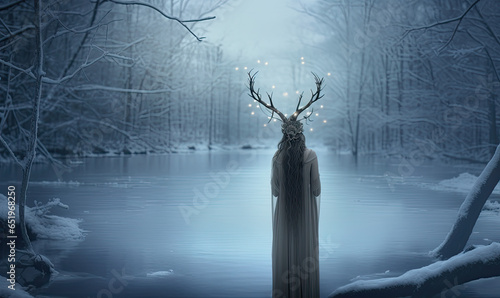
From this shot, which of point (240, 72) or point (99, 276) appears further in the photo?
point (240, 72)

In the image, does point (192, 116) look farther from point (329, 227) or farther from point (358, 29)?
point (329, 227)

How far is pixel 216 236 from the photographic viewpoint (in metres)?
12.0

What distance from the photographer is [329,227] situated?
44.2ft

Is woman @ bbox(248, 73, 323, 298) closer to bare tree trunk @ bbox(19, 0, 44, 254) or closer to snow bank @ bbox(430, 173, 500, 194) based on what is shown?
bare tree trunk @ bbox(19, 0, 44, 254)

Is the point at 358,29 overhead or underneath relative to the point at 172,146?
overhead

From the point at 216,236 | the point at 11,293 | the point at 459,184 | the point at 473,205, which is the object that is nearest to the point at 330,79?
the point at 459,184

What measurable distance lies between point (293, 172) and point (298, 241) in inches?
25.2

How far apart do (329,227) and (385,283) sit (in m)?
6.41

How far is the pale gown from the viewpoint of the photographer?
6.24 meters

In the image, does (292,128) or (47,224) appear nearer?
(292,128)

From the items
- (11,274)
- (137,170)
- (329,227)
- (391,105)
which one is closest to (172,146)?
(391,105)

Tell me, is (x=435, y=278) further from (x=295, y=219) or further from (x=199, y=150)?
(x=199, y=150)

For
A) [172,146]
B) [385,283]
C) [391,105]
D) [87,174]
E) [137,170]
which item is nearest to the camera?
[385,283]

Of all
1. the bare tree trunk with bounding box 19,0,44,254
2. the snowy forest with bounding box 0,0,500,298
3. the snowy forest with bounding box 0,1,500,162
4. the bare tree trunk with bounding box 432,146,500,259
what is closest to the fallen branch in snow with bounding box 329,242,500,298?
the snowy forest with bounding box 0,0,500,298
